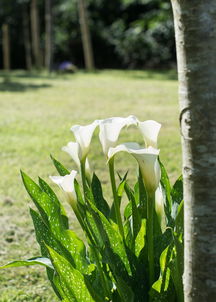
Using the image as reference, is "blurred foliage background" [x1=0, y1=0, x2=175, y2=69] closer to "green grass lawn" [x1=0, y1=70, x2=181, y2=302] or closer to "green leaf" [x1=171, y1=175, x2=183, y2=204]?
"green grass lawn" [x1=0, y1=70, x2=181, y2=302]

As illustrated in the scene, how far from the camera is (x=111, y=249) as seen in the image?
7.09 feet

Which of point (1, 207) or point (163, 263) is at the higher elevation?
point (163, 263)

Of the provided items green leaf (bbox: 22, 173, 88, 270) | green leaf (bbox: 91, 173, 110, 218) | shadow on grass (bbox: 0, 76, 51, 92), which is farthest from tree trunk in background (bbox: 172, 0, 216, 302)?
shadow on grass (bbox: 0, 76, 51, 92)

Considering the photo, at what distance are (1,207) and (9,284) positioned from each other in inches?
55.4

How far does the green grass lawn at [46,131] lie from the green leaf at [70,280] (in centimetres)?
104

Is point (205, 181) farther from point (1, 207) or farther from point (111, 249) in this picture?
point (1, 207)

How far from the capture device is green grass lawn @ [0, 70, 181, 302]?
12.3ft

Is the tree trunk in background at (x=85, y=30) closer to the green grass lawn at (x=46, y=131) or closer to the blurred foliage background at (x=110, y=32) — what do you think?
the blurred foliage background at (x=110, y=32)

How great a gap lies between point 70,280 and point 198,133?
0.73 m

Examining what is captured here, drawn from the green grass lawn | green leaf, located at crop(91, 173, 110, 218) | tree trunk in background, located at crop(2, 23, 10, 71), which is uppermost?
tree trunk in background, located at crop(2, 23, 10, 71)

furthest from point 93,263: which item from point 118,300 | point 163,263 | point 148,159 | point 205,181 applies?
point 205,181

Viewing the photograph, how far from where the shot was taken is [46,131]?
7730mm

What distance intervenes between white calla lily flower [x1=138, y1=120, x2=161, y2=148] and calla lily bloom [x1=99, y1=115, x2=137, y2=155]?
50 mm

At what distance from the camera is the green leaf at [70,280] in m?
2.05
